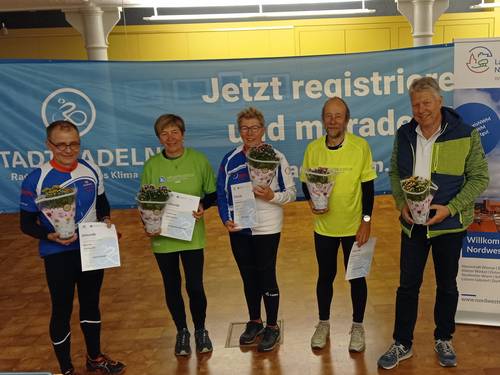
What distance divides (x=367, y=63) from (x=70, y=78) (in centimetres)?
219

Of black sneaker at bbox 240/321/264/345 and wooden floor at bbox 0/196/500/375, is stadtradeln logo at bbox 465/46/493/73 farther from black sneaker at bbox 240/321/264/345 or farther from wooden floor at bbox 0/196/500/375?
black sneaker at bbox 240/321/264/345

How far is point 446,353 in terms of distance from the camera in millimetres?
2809

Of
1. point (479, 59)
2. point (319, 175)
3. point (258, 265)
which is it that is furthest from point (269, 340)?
point (479, 59)

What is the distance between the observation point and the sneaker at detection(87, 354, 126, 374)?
2.91 m

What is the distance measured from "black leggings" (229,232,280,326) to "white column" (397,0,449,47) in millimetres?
7267

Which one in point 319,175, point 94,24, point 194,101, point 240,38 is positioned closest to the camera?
point 319,175

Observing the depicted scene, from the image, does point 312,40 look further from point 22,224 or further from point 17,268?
point 22,224

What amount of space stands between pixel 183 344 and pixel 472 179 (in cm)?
187

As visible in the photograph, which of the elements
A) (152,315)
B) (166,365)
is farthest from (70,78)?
(166,365)

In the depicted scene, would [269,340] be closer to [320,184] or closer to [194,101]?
[320,184]

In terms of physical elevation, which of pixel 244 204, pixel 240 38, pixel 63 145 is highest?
pixel 240 38

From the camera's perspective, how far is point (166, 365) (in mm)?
2996

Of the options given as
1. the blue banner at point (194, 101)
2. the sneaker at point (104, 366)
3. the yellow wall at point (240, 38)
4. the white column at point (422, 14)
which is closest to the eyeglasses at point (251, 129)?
the blue banner at point (194, 101)

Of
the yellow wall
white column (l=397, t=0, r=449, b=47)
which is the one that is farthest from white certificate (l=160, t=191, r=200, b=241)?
the yellow wall
